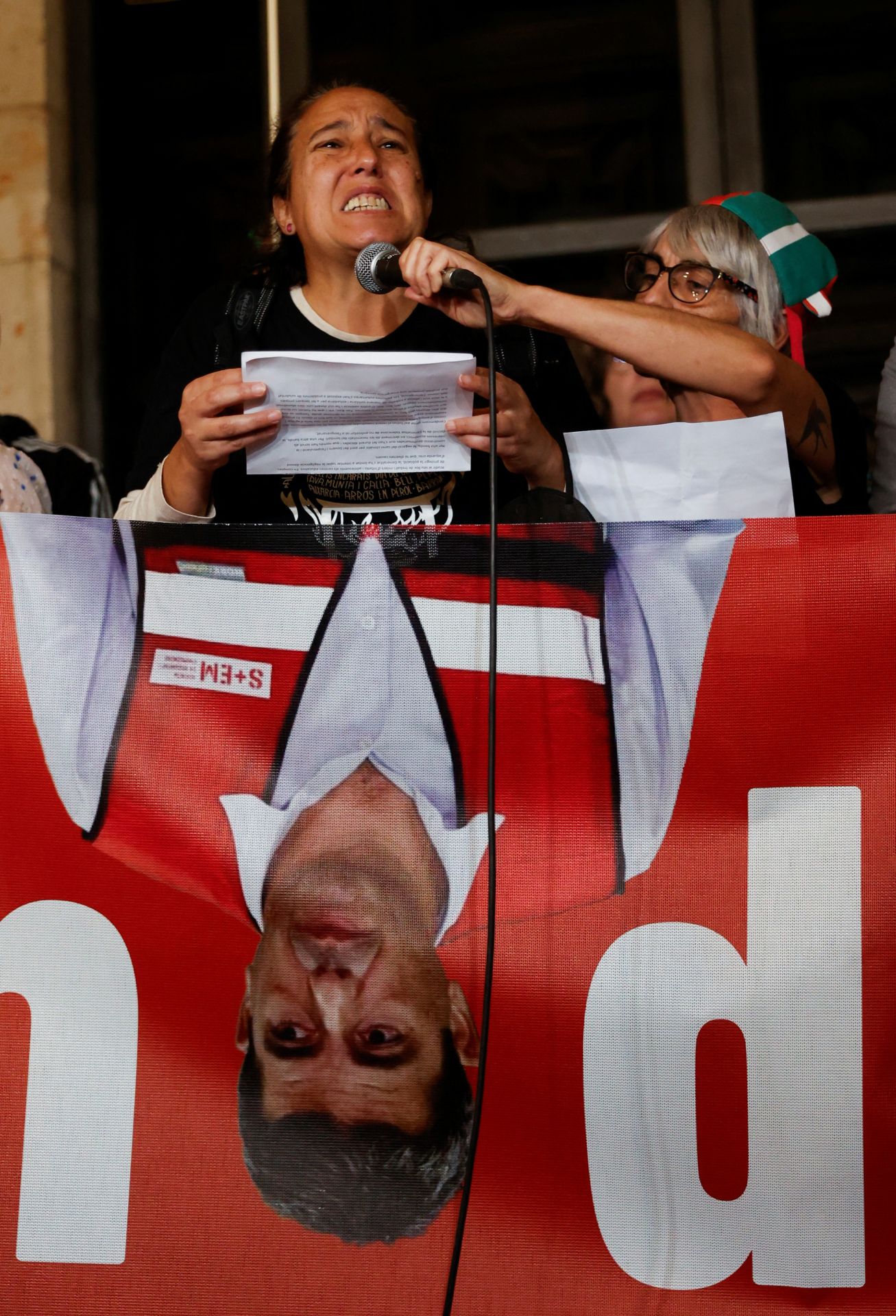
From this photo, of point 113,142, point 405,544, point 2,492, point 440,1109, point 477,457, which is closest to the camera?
point 440,1109

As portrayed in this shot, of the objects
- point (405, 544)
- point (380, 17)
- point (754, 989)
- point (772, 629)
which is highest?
point (380, 17)

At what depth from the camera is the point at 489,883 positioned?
164cm

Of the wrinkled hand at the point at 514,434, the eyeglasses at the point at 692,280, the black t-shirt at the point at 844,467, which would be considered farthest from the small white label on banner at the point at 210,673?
the eyeglasses at the point at 692,280

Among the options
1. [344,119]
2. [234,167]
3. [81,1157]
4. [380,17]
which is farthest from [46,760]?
[380,17]

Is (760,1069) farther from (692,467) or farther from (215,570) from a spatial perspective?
(215,570)

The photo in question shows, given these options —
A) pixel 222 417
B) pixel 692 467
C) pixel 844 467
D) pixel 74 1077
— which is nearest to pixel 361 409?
pixel 222 417

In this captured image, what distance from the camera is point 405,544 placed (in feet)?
5.71

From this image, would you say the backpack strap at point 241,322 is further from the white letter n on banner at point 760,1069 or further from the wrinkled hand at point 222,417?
the white letter n on banner at point 760,1069

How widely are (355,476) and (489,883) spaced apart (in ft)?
2.50

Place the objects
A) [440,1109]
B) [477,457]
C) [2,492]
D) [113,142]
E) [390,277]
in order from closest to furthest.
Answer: [440,1109] → [390,277] → [477,457] → [2,492] → [113,142]

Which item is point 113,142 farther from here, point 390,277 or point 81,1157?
point 81,1157

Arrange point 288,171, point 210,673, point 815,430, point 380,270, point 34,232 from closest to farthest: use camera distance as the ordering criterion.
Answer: point 210,673 < point 380,270 < point 815,430 < point 288,171 < point 34,232

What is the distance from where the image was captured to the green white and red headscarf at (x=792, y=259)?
7.59ft

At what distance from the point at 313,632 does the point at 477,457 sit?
1.94ft
